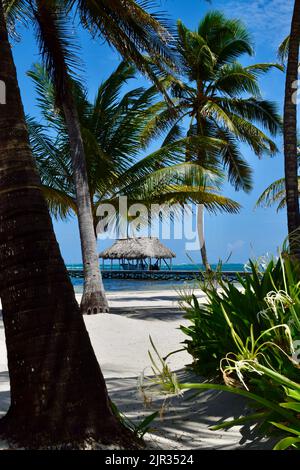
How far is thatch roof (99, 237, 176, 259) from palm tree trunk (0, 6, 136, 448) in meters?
34.2

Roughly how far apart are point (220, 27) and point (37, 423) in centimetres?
2210

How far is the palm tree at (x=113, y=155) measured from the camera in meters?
15.0

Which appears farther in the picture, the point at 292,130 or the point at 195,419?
the point at 292,130

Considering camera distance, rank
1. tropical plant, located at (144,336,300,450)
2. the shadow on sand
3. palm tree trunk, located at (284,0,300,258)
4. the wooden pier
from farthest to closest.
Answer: the wooden pier
palm tree trunk, located at (284,0,300,258)
the shadow on sand
tropical plant, located at (144,336,300,450)

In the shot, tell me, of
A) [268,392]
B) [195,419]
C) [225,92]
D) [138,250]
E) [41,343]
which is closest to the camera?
[41,343]

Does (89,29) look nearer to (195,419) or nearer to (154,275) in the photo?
(195,419)

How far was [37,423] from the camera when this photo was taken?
295cm

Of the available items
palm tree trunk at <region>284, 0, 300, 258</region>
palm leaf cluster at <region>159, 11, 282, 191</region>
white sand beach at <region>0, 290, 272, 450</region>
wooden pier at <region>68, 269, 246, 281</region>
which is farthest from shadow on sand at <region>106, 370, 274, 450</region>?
wooden pier at <region>68, 269, 246, 281</region>

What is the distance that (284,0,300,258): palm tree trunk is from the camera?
8.62 metres

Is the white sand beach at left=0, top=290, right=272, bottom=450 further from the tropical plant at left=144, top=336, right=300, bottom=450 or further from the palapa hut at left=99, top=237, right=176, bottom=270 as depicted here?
the palapa hut at left=99, top=237, right=176, bottom=270

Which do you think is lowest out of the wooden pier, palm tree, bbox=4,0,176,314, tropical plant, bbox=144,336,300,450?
the wooden pier

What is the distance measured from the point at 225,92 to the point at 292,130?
1383cm

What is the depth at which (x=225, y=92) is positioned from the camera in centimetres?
2216

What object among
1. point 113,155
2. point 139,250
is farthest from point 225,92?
point 139,250
